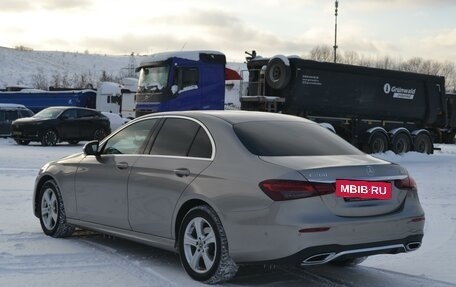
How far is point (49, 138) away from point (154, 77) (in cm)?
634

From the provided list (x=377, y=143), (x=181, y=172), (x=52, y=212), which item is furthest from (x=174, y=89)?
(x=181, y=172)

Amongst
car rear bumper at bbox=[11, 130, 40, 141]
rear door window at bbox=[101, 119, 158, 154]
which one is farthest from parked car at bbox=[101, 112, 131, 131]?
rear door window at bbox=[101, 119, 158, 154]

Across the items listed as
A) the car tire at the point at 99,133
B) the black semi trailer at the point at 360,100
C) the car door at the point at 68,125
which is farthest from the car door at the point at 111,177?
the car tire at the point at 99,133

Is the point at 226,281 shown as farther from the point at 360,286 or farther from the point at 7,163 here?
the point at 7,163

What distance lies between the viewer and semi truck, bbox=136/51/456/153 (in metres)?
19.9

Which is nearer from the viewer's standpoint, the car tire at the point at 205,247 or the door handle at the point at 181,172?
the car tire at the point at 205,247

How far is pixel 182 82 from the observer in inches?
778

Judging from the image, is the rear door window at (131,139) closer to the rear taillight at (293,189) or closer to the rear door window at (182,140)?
the rear door window at (182,140)

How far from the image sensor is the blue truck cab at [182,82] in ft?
64.4

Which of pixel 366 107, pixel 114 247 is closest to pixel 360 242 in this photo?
pixel 114 247

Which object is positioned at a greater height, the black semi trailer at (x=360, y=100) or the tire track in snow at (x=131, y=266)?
the black semi trailer at (x=360, y=100)

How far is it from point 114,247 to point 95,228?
0.32m

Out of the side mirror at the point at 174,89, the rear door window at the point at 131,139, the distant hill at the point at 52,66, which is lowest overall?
the rear door window at the point at 131,139

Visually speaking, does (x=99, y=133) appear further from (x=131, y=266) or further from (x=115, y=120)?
(x=131, y=266)
